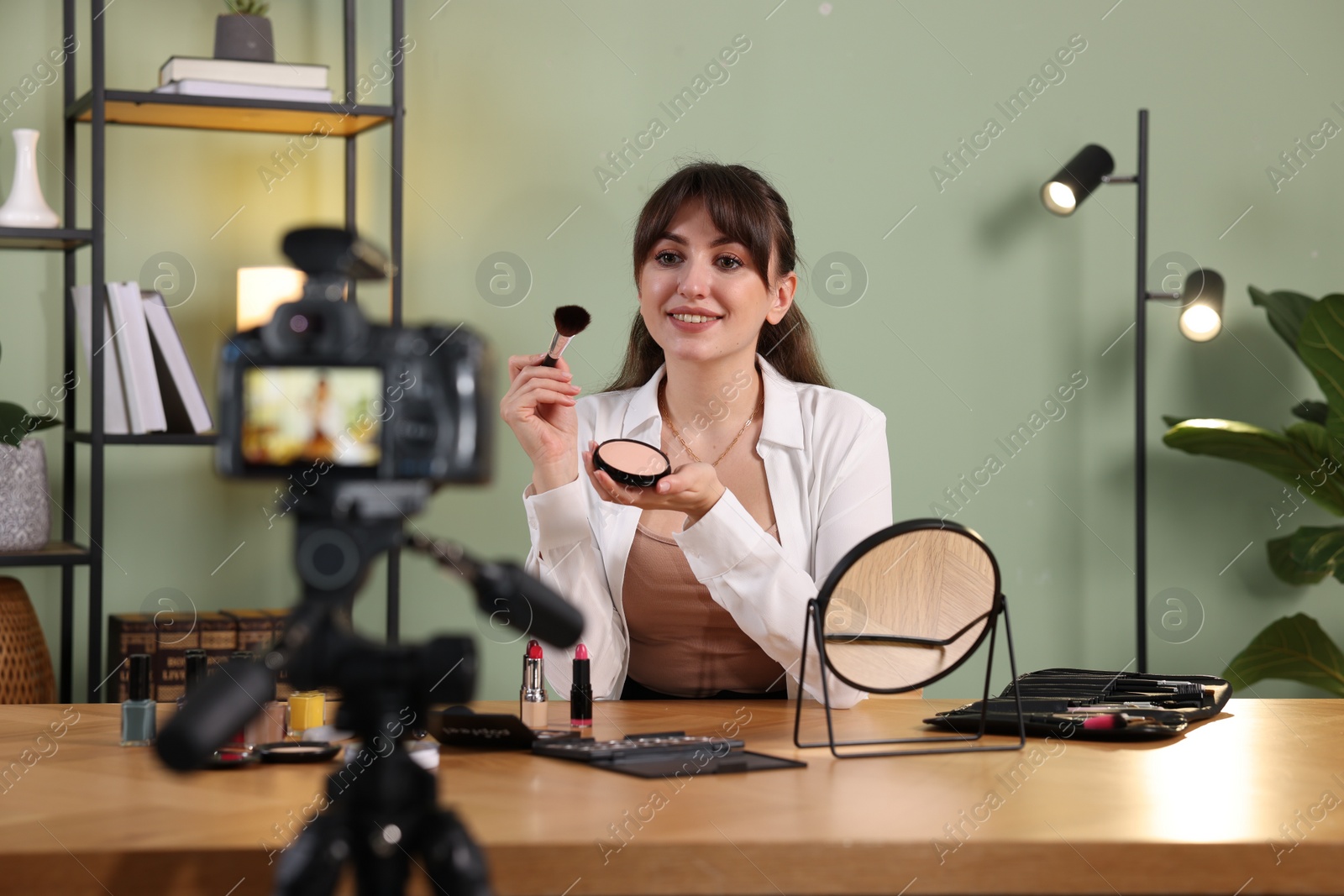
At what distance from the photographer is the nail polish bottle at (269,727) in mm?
1096

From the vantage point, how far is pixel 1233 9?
2971 mm

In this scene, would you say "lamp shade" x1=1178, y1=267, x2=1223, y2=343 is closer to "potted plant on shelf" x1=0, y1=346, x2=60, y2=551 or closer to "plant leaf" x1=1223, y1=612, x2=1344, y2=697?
"plant leaf" x1=1223, y1=612, x2=1344, y2=697

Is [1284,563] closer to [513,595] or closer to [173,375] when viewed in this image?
[173,375]

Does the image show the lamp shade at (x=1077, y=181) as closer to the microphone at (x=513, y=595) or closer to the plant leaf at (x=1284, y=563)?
the plant leaf at (x=1284, y=563)

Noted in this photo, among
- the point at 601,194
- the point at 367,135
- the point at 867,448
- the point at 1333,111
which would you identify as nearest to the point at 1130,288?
the point at 1333,111

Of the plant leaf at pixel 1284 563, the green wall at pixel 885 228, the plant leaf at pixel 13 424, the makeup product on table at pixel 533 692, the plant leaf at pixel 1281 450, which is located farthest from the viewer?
the plant leaf at pixel 1284 563

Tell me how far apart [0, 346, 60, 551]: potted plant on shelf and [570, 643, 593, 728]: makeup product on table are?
1291mm

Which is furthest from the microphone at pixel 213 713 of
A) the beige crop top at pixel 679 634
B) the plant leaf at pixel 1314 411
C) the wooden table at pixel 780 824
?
the plant leaf at pixel 1314 411

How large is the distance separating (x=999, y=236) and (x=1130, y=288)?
0.32 meters

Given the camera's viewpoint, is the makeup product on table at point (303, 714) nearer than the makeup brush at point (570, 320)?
Yes

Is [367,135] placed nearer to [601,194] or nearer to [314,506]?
[601,194]

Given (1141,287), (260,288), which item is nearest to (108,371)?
(260,288)

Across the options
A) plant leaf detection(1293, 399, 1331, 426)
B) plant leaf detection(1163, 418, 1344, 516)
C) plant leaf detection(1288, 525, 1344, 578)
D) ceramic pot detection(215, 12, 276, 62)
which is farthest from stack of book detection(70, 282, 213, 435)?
plant leaf detection(1293, 399, 1331, 426)

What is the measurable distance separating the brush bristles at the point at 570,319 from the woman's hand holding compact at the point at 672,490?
18 cm
